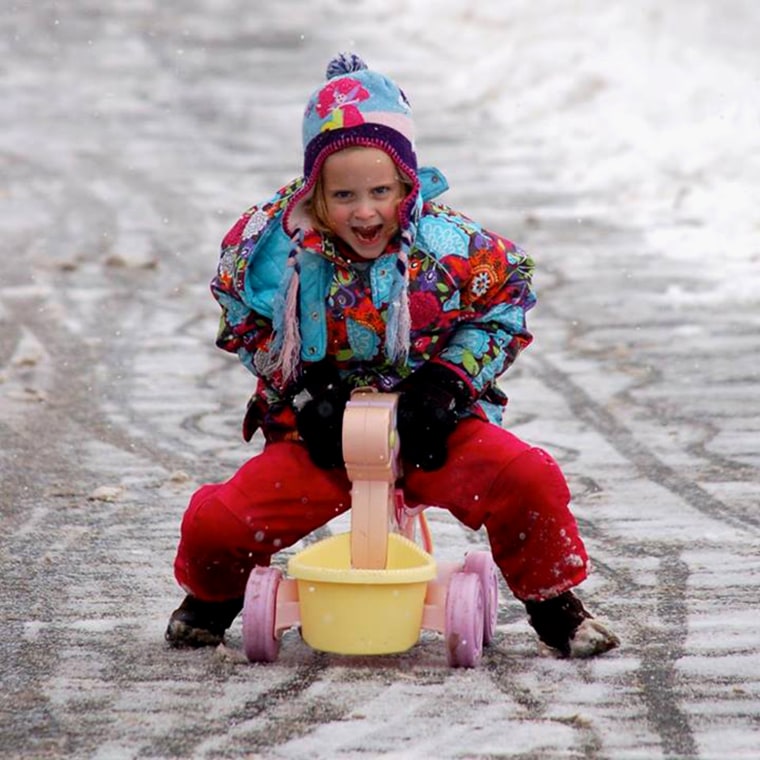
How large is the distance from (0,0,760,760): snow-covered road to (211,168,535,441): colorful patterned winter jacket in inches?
23.8

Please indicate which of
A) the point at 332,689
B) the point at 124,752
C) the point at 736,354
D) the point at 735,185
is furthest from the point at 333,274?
the point at 735,185

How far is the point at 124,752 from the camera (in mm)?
3064

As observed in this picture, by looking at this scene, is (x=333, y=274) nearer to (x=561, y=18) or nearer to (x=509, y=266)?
(x=509, y=266)

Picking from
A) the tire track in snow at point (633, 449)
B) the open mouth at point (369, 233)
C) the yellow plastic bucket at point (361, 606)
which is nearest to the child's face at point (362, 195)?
the open mouth at point (369, 233)

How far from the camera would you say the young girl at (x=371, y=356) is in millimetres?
3682

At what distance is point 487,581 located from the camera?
378 cm

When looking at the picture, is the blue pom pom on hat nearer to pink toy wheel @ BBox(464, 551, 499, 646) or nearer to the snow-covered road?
pink toy wheel @ BBox(464, 551, 499, 646)

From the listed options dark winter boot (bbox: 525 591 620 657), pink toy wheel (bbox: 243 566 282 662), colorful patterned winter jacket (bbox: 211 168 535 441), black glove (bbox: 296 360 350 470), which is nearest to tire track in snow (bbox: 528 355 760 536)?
dark winter boot (bbox: 525 591 620 657)

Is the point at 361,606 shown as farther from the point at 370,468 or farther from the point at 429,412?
the point at 429,412

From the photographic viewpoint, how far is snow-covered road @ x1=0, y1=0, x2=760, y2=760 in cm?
334

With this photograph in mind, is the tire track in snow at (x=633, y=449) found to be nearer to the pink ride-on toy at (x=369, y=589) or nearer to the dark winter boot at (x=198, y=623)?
the pink ride-on toy at (x=369, y=589)

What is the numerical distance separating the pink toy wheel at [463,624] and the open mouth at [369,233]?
727 mm

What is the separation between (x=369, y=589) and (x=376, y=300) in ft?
2.01

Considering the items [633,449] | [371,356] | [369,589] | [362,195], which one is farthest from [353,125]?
[633,449]
